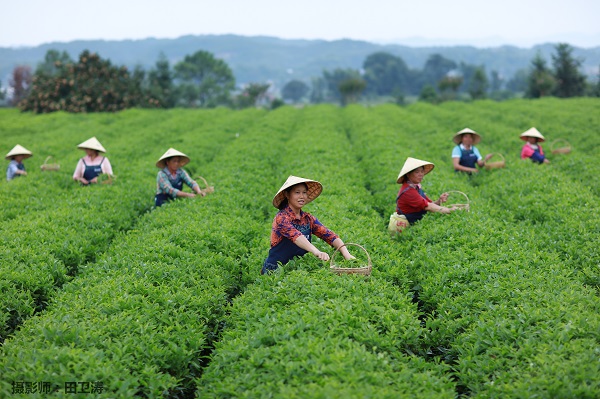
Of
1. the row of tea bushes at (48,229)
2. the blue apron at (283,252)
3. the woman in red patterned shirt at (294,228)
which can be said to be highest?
the woman in red patterned shirt at (294,228)

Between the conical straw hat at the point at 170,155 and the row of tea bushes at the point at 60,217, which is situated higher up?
the conical straw hat at the point at 170,155

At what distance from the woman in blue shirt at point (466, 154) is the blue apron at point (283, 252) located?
22.6 ft

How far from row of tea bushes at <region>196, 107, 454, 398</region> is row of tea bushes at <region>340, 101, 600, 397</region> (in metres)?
0.46

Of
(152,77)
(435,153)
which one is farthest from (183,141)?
(152,77)

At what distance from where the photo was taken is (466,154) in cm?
1232

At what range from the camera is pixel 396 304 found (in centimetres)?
580

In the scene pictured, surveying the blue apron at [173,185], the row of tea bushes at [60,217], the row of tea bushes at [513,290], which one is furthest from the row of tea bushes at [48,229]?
the row of tea bushes at [513,290]

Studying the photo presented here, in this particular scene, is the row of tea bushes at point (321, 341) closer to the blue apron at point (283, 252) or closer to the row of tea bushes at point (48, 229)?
the blue apron at point (283, 252)

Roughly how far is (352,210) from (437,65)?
18044 cm

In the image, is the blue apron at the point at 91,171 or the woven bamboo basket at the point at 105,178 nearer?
the woven bamboo basket at the point at 105,178

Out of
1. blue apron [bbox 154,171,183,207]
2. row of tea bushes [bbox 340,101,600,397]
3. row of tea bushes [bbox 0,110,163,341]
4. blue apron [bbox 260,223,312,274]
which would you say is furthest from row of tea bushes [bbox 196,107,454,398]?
blue apron [bbox 154,171,183,207]

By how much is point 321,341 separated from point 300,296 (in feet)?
3.30

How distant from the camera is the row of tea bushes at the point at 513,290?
449 cm

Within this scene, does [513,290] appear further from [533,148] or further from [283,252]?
[533,148]
